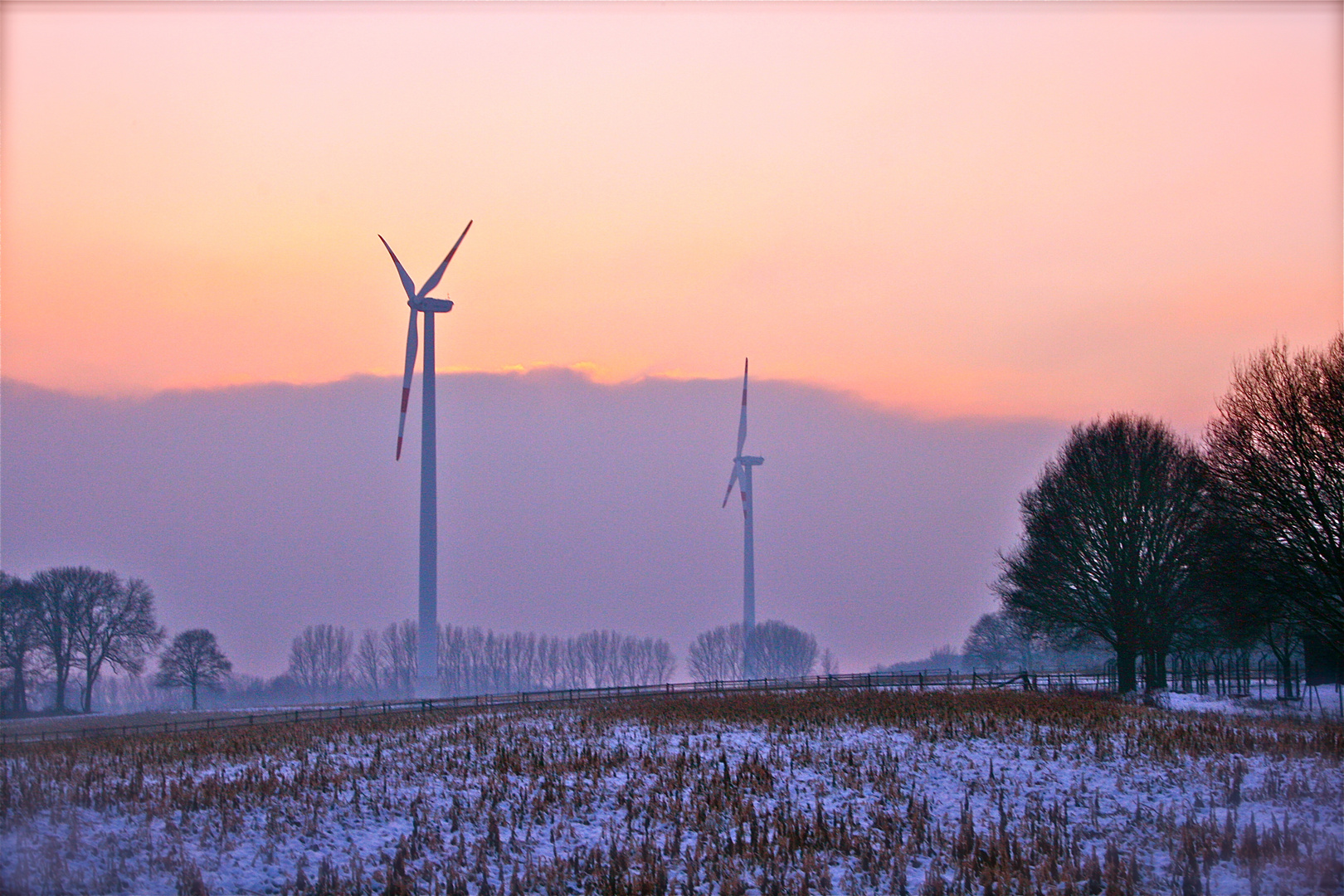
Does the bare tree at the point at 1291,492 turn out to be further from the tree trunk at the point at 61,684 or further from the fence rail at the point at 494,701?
the tree trunk at the point at 61,684

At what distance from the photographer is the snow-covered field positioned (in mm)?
20812

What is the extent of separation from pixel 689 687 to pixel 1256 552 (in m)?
52.2

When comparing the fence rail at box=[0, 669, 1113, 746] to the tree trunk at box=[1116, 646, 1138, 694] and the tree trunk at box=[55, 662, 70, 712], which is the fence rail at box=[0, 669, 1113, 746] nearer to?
the tree trunk at box=[1116, 646, 1138, 694]

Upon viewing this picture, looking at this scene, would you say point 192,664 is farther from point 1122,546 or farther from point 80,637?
point 1122,546

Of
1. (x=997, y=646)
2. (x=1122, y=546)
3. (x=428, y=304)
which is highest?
(x=428, y=304)

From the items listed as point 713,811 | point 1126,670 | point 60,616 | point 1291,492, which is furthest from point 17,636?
point 1291,492

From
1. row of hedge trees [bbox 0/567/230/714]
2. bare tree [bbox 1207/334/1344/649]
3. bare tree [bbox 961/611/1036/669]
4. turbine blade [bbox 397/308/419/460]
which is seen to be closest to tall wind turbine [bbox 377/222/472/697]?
turbine blade [bbox 397/308/419/460]

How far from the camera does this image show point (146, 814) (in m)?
25.1

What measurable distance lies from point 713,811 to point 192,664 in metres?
98.2

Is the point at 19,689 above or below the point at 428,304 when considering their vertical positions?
below

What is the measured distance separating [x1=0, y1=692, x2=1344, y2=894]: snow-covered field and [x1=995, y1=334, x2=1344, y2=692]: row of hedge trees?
20.1ft

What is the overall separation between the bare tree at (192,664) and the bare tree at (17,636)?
1213cm

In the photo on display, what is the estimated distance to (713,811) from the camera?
2555 cm

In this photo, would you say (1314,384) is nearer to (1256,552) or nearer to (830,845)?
(1256,552)
